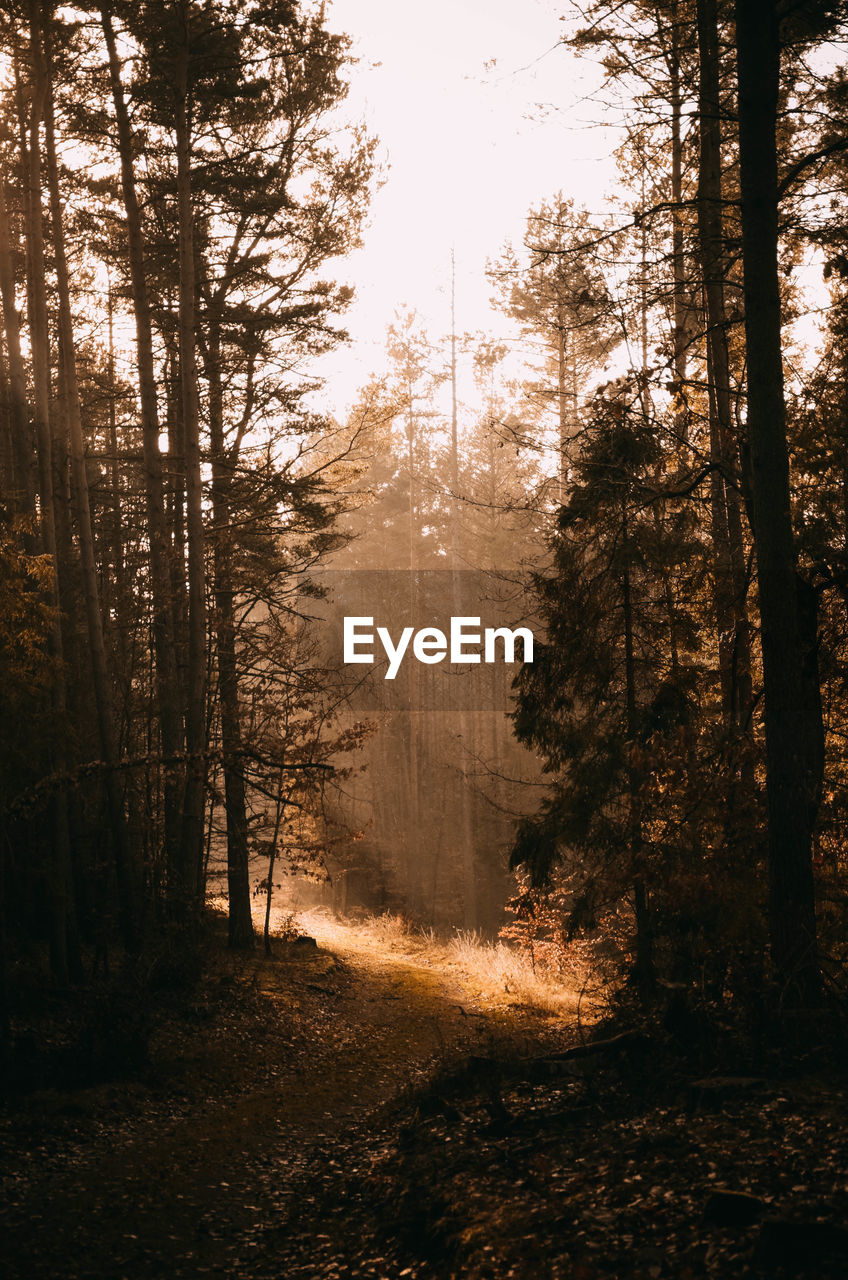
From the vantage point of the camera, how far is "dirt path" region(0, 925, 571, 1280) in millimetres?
5727

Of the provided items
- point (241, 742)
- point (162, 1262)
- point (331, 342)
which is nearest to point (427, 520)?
point (331, 342)

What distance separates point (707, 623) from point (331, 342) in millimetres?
9178

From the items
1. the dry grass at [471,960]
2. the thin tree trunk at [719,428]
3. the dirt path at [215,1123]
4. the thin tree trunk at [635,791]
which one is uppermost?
the thin tree trunk at [719,428]

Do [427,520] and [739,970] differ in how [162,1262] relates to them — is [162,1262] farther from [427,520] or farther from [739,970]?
[427,520]

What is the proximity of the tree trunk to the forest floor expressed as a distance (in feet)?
5.79

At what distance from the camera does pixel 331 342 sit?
1656 cm

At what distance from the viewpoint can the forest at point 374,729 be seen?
5820 mm

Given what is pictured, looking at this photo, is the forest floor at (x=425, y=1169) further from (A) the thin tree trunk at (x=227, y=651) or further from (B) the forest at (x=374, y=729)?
(A) the thin tree trunk at (x=227, y=651)

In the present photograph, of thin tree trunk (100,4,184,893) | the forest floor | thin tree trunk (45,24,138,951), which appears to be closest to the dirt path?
the forest floor

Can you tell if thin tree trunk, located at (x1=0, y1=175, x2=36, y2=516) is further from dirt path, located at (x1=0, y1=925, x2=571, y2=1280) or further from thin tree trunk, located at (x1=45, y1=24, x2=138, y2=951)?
dirt path, located at (x1=0, y1=925, x2=571, y2=1280)

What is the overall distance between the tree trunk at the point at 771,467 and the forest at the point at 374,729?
3cm

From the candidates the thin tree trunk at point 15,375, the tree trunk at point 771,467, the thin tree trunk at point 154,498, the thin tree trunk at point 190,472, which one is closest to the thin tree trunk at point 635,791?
the tree trunk at point 771,467

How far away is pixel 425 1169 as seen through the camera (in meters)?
6.21

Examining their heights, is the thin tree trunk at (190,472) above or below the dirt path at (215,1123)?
above
